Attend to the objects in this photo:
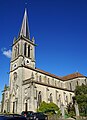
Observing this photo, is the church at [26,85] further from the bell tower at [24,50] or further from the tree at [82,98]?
the tree at [82,98]

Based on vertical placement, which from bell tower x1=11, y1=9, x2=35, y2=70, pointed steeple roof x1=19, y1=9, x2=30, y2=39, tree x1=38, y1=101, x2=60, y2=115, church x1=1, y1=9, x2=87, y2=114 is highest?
pointed steeple roof x1=19, y1=9, x2=30, y2=39

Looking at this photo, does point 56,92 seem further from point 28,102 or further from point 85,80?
point 85,80

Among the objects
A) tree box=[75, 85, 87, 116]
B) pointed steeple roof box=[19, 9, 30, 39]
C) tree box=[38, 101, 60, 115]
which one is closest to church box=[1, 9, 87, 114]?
pointed steeple roof box=[19, 9, 30, 39]

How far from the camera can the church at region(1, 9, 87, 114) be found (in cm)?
3567

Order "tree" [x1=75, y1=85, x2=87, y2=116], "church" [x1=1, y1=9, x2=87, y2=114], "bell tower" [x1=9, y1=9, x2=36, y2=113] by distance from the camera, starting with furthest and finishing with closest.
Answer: "bell tower" [x1=9, y1=9, x2=36, y2=113], "tree" [x1=75, y1=85, x2=87, y2=116], "church" [x1=1, y1=9, x2=87, y2=114]

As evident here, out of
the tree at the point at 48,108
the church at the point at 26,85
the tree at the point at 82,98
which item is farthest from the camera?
the tree at the point at 82,98

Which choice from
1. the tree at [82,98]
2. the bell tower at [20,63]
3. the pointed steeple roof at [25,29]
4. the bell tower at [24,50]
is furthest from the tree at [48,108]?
the pointed steeple roof at [25,29]

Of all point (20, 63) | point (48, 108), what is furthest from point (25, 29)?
point (48, 108)

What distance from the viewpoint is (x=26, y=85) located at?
3728cm

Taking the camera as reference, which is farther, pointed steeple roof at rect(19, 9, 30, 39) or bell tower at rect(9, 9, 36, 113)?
pointed steeple roof at rect(19, 9, 30, 39)

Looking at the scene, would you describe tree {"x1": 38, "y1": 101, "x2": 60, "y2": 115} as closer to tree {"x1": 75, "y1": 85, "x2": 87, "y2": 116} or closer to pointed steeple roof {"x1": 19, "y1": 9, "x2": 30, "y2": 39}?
tree {"x1": 75, "y1": 85, "x2": 87, "y2": 116}

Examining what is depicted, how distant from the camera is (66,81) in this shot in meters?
56.4

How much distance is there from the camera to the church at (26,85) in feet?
117

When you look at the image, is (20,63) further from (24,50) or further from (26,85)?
(26,85)
